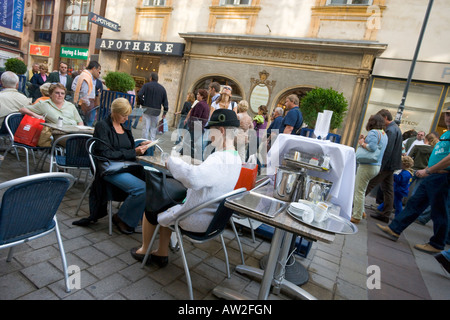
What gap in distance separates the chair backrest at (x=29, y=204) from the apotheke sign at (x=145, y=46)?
10.4 meters

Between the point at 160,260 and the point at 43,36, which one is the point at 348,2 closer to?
the point at 160,260

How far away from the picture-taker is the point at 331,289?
253 centimetres

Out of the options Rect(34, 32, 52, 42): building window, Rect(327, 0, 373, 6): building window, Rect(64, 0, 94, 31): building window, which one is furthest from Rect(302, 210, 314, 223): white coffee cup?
Rect(34, 32, 52, 42): building window

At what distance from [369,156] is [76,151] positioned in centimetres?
433

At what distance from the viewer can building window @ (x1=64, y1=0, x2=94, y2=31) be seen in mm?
15570

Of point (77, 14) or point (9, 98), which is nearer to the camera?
point (9, 98)

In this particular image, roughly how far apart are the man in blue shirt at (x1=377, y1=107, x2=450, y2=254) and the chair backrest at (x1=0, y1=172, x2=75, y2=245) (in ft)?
13.3

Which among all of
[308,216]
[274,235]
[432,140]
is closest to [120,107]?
[274,235]

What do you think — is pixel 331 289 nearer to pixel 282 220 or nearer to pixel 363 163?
pixel 282 220

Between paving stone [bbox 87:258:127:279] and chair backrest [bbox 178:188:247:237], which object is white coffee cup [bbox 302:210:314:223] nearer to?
chair backrest [bbox 178:188:247:237]

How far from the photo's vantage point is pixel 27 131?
142 inches

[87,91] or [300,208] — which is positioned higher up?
[87,91]

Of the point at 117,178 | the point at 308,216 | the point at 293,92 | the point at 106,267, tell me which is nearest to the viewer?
the point at 308,216
